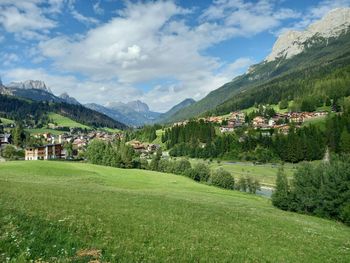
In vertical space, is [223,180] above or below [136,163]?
below

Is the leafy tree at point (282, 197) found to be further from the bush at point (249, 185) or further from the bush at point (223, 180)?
the bush at point (223, 180)

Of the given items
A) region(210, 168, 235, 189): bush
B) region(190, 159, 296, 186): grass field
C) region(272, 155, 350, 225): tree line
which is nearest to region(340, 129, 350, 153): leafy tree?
region(190, 159, 296, 186): grass field

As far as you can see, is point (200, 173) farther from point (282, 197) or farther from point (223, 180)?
point (282, 197)

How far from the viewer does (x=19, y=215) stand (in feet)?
55.5

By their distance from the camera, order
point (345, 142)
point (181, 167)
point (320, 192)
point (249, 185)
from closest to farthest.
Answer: point (320, 192) → point (249, 185) → point (181, 167) → point (345, 142)

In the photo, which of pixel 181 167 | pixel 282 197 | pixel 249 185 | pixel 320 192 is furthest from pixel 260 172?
pixel 320 192

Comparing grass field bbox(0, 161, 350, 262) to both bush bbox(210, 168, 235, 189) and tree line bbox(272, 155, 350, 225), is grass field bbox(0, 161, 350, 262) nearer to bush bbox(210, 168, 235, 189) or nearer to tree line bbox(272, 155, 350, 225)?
tree line bbox(272, 155, 350, 225)

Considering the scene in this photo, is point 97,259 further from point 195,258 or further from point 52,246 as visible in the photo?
point 195,258

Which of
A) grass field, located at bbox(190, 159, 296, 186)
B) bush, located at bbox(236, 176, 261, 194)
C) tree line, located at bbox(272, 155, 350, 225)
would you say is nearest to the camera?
tree line, located at bbox(272, 155, 350, 225)

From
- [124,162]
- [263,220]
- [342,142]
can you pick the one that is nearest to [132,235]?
[263,220]

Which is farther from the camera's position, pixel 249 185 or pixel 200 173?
pixel 200 173

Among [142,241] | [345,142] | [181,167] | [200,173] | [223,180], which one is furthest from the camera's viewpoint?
[345,142]

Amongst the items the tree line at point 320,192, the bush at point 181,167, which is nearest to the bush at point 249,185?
the bush at point 181,167


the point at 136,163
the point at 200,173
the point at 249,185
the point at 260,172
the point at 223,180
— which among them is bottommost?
the point at 249,185
